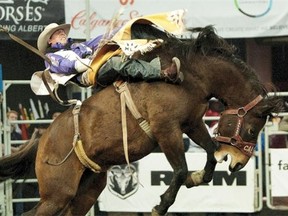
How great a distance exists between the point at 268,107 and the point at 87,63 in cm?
155

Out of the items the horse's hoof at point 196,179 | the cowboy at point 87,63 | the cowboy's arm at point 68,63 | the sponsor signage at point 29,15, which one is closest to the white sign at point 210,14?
the sponsor signage at point 29,15

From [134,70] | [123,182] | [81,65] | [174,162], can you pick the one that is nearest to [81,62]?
[81,65]

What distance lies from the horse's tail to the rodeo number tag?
259cm

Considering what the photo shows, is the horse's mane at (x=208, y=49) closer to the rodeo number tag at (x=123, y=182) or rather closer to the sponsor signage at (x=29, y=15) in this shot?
the rodeo number tag at (x=123, y=182)

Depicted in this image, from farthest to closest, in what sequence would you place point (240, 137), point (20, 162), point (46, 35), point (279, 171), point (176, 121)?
1. point (279, 171)
2. point (20, 162)
3. point (46, 35)
4. point (240, 137)
5. point (176, 121)

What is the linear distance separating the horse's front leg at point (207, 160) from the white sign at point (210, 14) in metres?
4.20

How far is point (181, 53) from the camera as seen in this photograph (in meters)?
7.11

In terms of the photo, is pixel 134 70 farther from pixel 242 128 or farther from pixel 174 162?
pixel 242 128

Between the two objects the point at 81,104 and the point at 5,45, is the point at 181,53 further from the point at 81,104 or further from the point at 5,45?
the point at 5,45

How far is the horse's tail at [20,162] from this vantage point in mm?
7852

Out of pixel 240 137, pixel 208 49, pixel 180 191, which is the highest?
pixel 208 49

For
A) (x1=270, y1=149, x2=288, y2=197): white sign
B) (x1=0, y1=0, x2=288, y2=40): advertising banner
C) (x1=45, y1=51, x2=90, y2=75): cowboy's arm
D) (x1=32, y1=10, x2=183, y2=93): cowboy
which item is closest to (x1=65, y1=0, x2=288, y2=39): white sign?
(x1=0, y1=0, x2=288, y2=40): advertising banner

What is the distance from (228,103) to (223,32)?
4.42m

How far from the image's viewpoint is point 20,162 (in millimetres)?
7883
